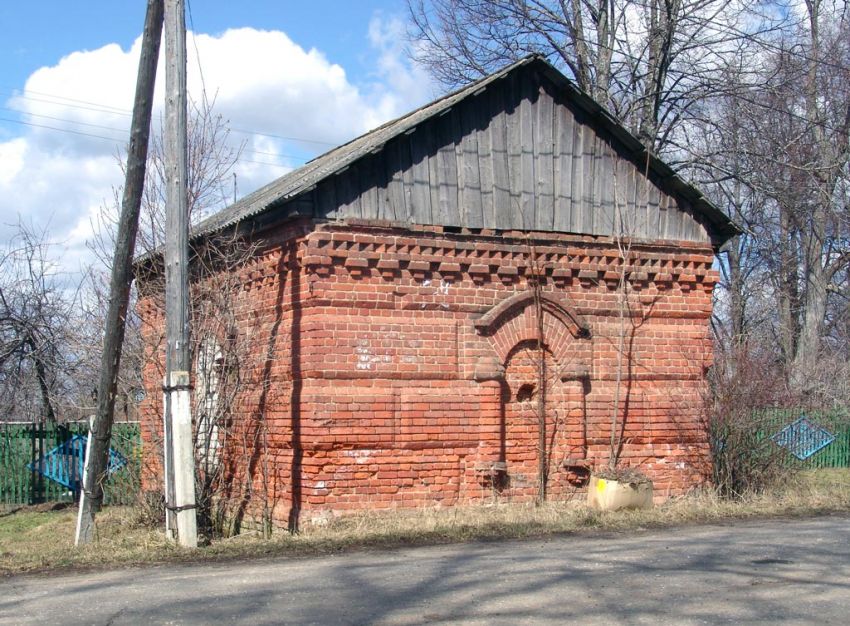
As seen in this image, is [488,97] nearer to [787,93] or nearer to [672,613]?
[672,613]

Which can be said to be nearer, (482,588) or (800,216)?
(482,588)

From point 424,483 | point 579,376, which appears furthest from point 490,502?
point 579,376

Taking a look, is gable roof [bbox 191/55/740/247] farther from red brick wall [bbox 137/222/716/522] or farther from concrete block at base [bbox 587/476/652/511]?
Result: concrete block at base [bbox 587/476/652/511]

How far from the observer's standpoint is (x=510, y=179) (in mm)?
14047

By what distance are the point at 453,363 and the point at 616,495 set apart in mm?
2734

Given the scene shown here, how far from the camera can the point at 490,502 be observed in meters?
13.5

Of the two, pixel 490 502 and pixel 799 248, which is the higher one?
pixel 799 248

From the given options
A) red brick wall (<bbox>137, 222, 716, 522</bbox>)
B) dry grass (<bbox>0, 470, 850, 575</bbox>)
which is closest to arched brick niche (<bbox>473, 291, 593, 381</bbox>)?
red brick wall (<bbox>137, 222, 716, 522</bbox>)

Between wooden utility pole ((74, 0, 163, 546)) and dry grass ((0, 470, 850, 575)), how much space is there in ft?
2.14

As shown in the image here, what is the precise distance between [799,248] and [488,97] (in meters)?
23.3

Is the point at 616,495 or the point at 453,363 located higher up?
the point at 453,363

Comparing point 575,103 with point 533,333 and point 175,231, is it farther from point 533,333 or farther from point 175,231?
point 175,231

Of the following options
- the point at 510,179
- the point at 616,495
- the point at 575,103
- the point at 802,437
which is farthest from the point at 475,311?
the point at 802,437

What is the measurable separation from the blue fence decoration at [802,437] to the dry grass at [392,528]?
79 cm
